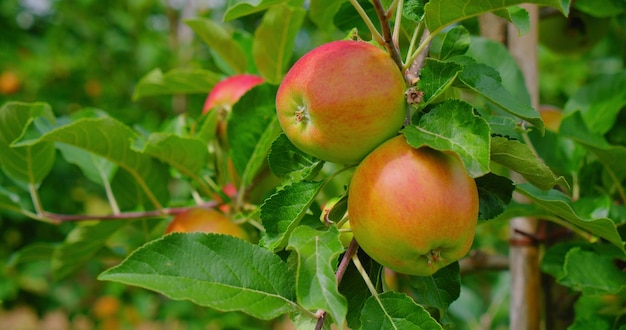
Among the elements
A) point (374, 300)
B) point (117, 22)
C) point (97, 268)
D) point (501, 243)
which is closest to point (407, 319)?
point (374, 300)

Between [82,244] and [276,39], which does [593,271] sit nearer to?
[276,39]

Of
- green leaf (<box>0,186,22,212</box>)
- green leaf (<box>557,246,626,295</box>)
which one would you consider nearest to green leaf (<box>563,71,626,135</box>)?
green leaf (<box>557,246,626,295</box>)

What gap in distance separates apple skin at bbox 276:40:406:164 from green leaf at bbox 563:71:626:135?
613 millimetres

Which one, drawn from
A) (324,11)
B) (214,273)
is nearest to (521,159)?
(214,273)

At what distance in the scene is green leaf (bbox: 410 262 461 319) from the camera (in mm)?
736

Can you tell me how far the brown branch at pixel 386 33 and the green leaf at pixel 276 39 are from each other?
404 mm

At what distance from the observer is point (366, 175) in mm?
619

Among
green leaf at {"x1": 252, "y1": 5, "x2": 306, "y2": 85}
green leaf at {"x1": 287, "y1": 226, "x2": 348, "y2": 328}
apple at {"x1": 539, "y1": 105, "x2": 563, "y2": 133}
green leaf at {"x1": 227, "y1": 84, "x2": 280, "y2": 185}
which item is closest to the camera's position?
green leaf at {"x1": 287, "y1": 226, "x2": 348, "y2": 328}

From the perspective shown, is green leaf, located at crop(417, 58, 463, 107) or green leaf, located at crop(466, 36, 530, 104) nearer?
green leaf, located at crop(417, 58, 463, 107)

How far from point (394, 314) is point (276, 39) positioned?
590 millimetres

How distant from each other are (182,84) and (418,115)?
678mm

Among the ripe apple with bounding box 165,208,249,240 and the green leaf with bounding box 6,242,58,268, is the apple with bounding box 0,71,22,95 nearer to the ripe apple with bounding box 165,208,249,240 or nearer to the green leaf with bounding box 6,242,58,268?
the green leaf with bounding box 6,242,58,268

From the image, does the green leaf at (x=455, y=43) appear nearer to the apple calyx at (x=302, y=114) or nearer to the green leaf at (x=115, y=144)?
the apple calyx at (x=302, y=114)

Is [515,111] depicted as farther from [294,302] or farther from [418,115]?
[294,302]
